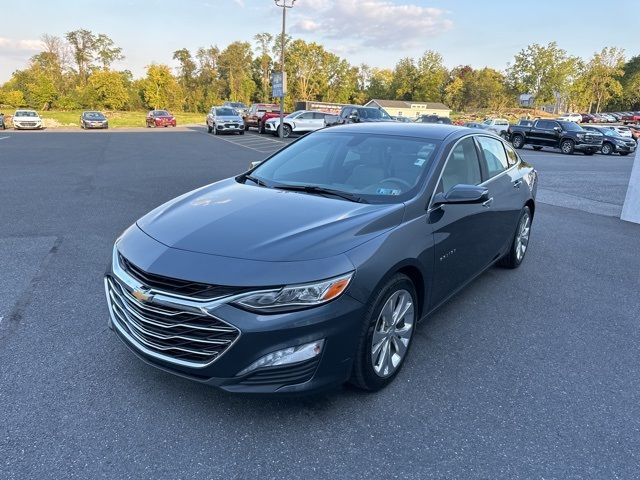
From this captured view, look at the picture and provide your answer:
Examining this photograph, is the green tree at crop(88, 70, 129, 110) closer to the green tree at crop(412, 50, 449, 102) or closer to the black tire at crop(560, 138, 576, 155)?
the green tree at crop(412, 50, 449, 102)

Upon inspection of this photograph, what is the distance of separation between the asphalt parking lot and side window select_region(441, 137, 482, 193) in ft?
3.93

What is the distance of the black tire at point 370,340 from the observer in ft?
8.59

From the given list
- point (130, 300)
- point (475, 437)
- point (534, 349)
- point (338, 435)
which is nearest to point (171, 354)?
point (130, 300)

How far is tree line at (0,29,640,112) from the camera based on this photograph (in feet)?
235

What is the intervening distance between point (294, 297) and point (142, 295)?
2.77ft

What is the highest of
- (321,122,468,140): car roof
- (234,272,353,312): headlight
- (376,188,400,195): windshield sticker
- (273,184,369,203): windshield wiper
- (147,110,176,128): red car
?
(321,122,468,140): car roof

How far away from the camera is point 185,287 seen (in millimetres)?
2385

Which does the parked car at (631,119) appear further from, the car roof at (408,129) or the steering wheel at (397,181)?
Answer: the steering wheel at (397,181)

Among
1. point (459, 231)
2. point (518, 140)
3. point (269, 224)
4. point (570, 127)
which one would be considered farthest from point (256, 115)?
point (269, 224)

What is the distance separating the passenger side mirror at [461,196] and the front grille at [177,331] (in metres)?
1.79

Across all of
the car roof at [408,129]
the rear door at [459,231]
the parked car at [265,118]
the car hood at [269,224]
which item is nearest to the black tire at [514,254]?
the rear door at [459,231]

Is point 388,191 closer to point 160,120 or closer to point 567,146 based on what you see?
point 567,146

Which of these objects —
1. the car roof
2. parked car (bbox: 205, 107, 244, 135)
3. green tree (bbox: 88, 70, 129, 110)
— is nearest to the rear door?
the car roof

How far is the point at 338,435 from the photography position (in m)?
2.54
